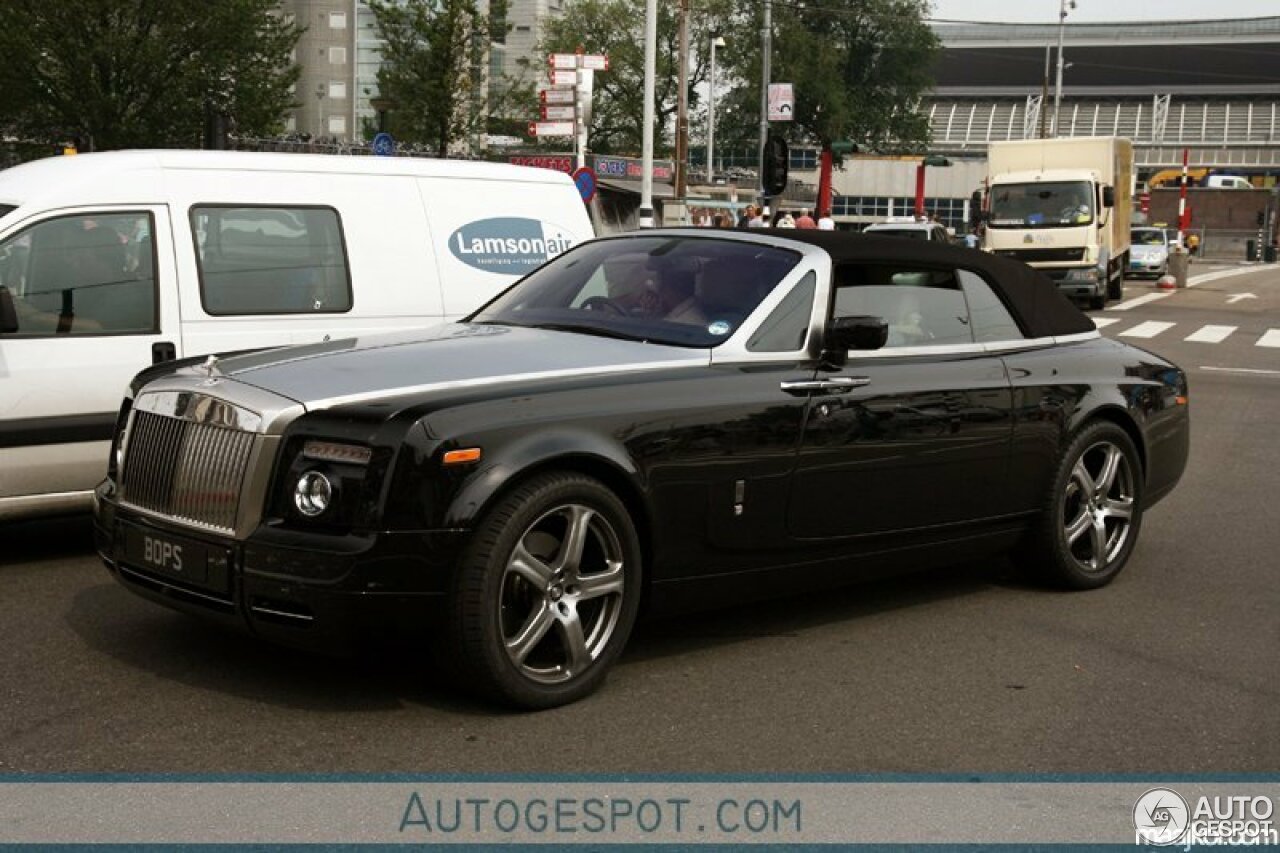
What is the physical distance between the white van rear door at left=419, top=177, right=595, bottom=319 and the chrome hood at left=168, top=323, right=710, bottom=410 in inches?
104

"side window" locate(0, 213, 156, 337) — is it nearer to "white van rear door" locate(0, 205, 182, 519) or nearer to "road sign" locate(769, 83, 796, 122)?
"white van rear door" locate(0, 205, 182, 519)

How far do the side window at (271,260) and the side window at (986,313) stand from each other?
3.15 meters

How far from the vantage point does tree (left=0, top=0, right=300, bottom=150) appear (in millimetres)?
33562

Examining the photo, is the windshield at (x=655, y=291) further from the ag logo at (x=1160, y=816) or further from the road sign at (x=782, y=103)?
the road sign at (x=782, y=103)

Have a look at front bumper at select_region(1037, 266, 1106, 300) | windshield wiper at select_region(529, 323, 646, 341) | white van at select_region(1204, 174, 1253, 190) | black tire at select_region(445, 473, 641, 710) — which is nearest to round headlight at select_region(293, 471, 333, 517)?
black tire at select_region(445, 473, 641, 710)

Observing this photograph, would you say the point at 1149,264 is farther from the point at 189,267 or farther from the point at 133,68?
the point at 189,267

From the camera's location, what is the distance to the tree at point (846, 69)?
89625 millimetres

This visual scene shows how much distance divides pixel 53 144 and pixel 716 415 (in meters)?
33.5

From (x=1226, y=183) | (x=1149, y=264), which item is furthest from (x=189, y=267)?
(x=1226, y=183)

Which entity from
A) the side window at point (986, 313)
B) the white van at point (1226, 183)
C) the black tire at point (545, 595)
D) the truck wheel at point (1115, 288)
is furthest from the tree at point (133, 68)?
the white van at point (1226, 183)

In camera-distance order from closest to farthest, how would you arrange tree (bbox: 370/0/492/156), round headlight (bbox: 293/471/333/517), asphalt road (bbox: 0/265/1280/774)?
asphalt road (bbox: 0/265/1280/774)
round headlight (bbox: 293/471/333/517)
tree (bbox: 370/0/492/156)

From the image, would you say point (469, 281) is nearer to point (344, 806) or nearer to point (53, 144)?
point (344, 806)

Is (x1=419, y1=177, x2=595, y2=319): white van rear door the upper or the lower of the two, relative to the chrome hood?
upper

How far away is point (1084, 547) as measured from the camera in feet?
23.6
